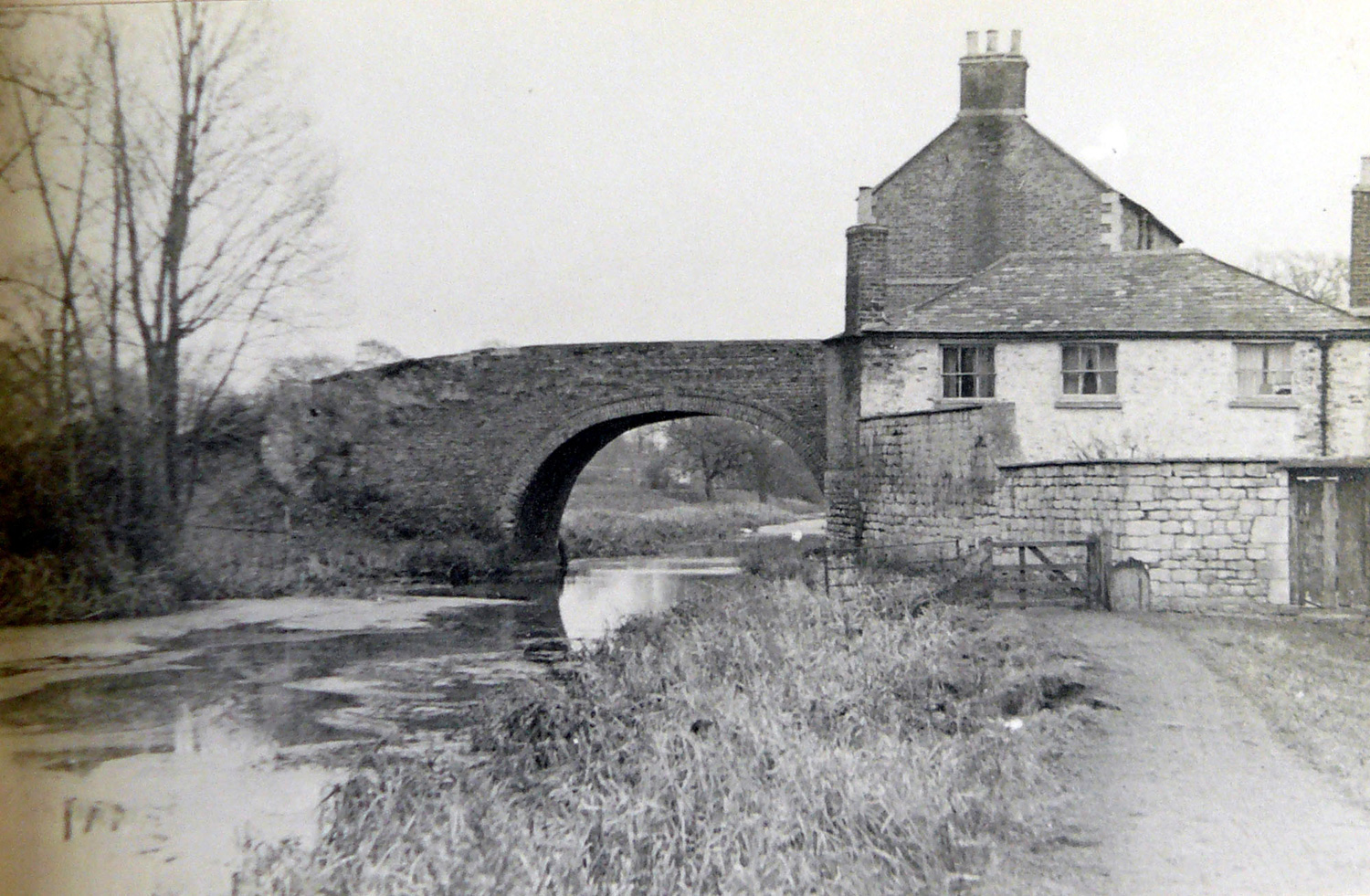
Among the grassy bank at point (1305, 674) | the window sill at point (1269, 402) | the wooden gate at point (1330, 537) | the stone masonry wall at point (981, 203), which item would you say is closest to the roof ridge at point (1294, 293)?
the window sill at point (1269, 402)

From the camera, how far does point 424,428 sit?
2020 cm

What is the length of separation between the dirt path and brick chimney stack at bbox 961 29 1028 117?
16405 millimetres

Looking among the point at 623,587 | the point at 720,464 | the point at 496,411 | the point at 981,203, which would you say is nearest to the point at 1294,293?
the point at 981,203

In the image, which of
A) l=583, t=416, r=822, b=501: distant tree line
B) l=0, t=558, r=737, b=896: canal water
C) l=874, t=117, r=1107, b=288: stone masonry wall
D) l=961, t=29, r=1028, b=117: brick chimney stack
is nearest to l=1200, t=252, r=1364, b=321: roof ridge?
l=874, t=117, r=1107, b=288: stone masonry wall

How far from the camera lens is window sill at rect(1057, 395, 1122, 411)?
54.2 ft

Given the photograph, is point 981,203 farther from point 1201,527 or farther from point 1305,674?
point 1305,674

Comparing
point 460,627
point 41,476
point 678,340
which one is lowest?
point 460,627

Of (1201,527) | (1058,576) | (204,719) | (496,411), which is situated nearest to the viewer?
(204,719)

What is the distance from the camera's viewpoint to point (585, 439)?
21.4 metres

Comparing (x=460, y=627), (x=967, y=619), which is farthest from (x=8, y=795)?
(x=460, y=627)

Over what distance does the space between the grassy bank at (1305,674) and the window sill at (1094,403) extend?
6869 millimetres

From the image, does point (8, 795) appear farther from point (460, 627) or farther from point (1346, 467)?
point (1346, 467)

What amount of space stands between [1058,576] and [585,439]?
11.8 meters

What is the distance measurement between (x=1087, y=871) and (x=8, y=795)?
563 centimetres
